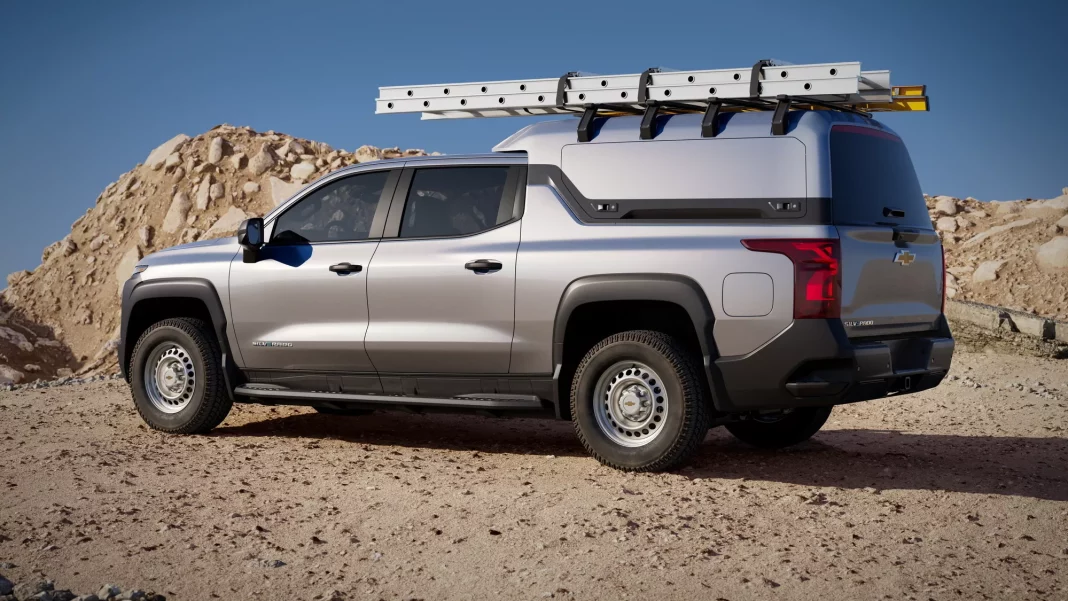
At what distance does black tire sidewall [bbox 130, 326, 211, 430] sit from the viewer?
7891mm

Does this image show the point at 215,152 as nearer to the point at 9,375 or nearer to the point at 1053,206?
the point at 9,375

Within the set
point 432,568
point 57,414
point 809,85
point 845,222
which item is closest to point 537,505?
point 432,568

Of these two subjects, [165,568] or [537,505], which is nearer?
[165,568]

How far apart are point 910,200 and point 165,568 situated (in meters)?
4.75

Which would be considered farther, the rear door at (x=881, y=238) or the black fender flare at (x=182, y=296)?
the black fender flare at (x=182, y=296)

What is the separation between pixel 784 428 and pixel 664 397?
186cm

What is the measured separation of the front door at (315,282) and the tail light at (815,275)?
286 centimetres

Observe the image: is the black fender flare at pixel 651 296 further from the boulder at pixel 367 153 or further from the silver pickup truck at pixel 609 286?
the boulder at pixel 367 153

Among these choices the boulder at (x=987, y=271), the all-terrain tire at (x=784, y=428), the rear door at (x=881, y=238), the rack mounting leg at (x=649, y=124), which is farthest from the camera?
the boulder at (x=987, y=271)

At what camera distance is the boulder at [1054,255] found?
19297 millimetres

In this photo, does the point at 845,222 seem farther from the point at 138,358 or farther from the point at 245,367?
the point at 138,358

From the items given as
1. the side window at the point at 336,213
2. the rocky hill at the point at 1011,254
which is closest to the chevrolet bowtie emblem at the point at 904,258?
the side window at the point at 336,213

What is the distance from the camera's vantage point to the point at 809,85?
610 cm

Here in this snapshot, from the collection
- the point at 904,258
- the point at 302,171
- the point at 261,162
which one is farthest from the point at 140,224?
the point at 904,258
